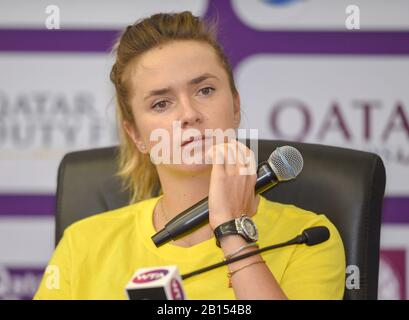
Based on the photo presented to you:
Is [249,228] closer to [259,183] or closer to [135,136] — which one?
[259,183]

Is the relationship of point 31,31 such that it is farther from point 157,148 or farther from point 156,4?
point 157,148

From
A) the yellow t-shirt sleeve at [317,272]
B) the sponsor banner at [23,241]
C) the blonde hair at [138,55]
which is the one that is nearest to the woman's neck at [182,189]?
the blonde hair at [138,55]

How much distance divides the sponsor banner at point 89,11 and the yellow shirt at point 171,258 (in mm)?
716

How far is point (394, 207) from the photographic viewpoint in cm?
190

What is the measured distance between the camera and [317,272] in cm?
123

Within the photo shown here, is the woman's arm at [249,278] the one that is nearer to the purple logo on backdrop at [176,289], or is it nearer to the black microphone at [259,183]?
the black microphone at [259,183]

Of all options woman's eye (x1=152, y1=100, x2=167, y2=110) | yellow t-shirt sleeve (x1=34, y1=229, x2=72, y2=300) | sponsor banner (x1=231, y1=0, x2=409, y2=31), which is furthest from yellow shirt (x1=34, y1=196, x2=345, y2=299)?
sponsor banner (x1=231, y1=0, x2=409, y2=31)

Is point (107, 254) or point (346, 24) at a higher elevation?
point (346, 24)

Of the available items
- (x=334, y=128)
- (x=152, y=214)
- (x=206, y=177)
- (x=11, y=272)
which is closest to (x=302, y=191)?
(x=206, y=177)

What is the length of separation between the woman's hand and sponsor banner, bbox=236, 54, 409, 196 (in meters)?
0.73

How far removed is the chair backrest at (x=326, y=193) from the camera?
4.25 feet

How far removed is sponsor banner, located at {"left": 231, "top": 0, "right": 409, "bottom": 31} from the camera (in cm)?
190
